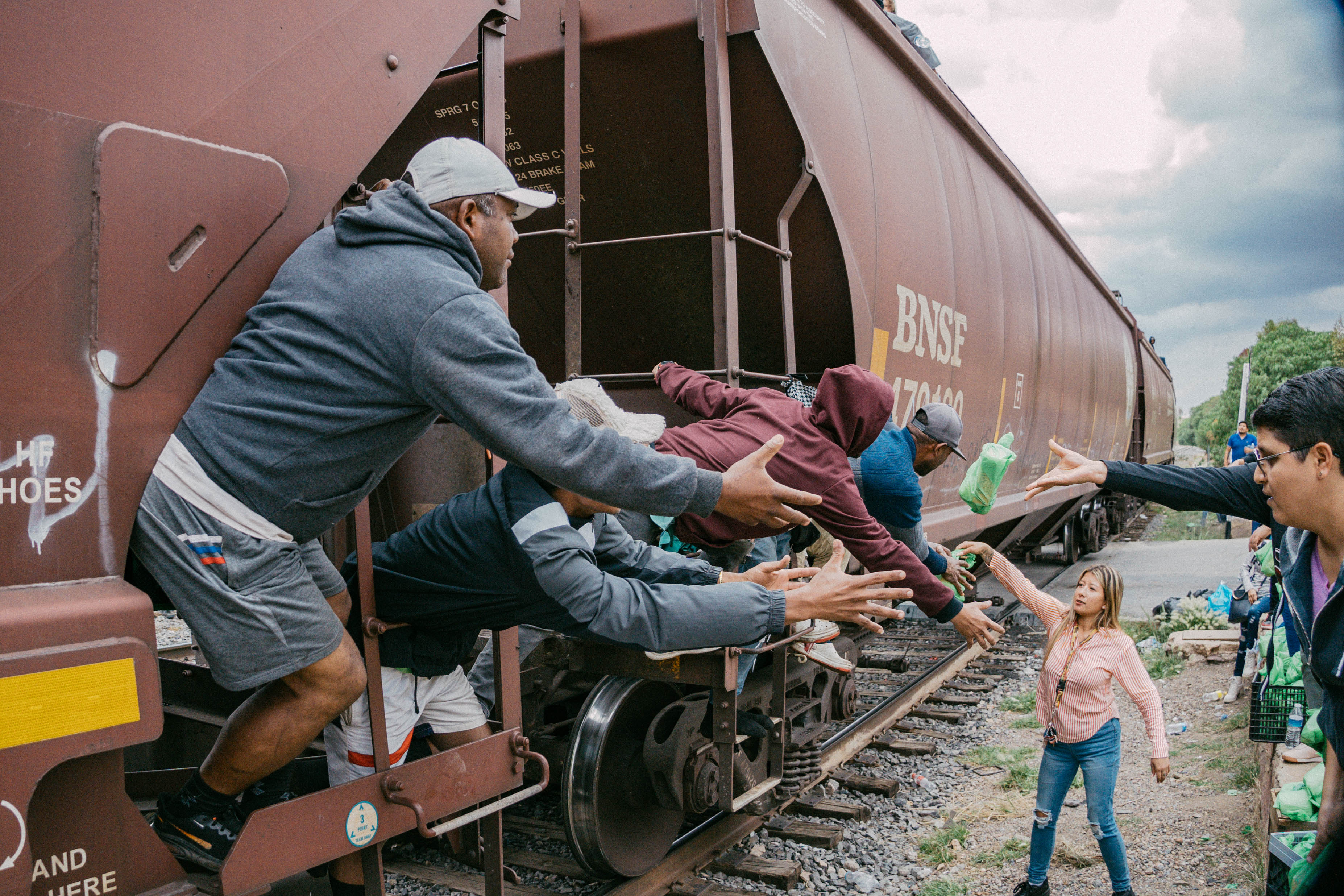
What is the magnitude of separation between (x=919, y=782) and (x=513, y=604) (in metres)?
3.33

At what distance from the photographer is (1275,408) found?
2.25m

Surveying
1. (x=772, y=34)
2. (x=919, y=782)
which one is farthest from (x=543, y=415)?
(x=919, y=782)

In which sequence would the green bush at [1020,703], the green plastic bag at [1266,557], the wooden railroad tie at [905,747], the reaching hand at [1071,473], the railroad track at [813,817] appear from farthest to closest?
1. the green bush at [1020,703]
2. the wooden railroad tie at [905,747]
3. the green plastic bag at [1266,557]
4. the railroad track at [813,817]
5. the reaching hand at [1071,473]

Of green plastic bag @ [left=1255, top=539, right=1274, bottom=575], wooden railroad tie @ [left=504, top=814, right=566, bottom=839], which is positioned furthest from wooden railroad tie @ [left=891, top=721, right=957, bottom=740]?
wooden railroad tie @ [left=504, top=814, right=566, bottom=839]

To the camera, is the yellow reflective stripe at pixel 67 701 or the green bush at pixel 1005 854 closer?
the yellow reflective stripe at pixel 67 701

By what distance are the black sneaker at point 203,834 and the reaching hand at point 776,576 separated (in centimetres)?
142

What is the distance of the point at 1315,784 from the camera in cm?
331

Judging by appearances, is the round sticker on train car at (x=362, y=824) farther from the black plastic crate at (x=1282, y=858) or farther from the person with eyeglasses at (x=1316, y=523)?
the black plastic crate at (x=1282, y=858)

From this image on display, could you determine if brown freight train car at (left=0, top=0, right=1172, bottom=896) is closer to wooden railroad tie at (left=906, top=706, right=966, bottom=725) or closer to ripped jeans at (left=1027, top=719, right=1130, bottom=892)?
wooden railroad tie at (left=906, top=706, right=966, bottom=725)

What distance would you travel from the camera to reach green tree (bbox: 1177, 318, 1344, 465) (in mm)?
2799

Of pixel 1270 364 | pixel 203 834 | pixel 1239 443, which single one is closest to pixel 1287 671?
pixel 203 834

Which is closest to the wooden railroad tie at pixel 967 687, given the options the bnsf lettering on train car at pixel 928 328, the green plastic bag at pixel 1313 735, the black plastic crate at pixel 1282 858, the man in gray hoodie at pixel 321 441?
the bnsf lettering on train car at pixel 928 328

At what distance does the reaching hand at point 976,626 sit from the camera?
379 cm

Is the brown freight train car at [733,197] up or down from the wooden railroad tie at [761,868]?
up
